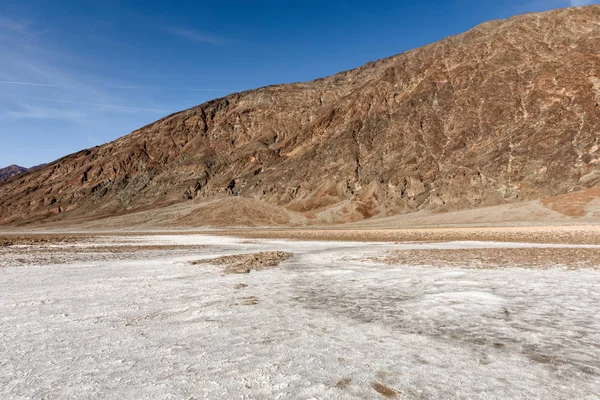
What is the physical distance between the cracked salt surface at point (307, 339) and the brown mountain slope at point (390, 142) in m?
60.6

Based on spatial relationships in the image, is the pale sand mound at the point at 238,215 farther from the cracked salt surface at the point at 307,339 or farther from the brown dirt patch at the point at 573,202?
the cracked salt surface at the point at 307,339

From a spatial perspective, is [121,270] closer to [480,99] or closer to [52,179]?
[480,99]

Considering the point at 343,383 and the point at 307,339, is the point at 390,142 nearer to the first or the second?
the point at 307,339

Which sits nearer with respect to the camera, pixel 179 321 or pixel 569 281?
pixel 179 321

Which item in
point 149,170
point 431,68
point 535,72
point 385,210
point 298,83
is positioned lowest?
point 385,210

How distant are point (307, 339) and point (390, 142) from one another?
7887 centimetres

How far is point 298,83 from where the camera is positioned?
388 feet

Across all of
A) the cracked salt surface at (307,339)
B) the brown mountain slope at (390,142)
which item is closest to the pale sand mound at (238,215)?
the brown mountain slope at (390,142)

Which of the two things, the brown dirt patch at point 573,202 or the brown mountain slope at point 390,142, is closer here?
the brown dirt patch at point 573,202

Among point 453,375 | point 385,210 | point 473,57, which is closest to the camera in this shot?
point 453,375

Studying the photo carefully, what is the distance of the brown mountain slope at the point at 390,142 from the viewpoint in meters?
65.9

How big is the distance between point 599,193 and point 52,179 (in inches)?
5250

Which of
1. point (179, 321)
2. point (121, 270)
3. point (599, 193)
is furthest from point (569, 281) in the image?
point (599, 193)

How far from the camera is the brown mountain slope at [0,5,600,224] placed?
6588 cm
